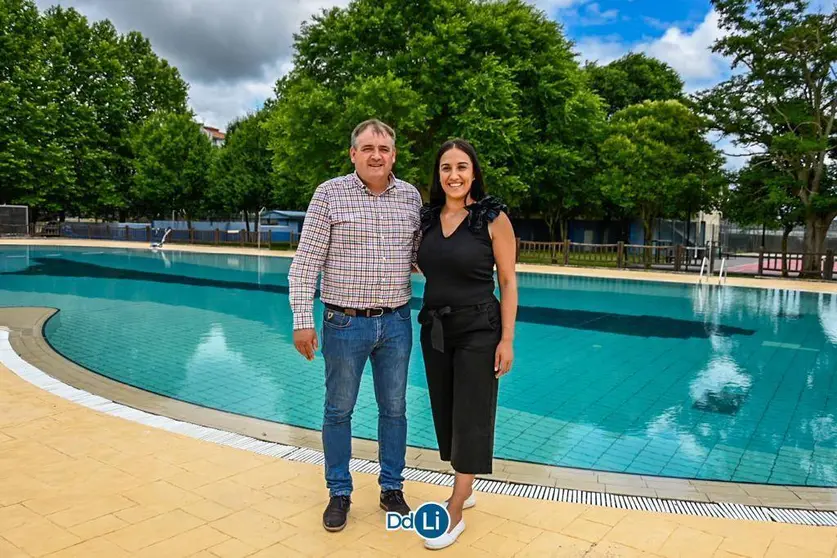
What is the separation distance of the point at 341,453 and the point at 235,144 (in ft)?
107

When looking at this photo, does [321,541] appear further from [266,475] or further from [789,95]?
[789,95]

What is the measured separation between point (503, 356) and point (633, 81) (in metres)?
34.6

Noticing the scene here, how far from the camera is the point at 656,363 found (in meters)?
7.46

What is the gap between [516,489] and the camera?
342 centimetres

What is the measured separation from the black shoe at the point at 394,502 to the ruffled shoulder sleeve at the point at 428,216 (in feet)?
4.52

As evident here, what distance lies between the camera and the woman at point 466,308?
2.68 meters

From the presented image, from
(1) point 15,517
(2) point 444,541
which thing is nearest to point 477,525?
(2) point 444,541

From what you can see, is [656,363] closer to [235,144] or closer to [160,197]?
[235,144]

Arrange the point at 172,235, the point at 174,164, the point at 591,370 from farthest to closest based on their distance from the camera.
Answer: the point at 172,235
the point at 174,164
the point at 591,370

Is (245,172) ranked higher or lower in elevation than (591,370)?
higher

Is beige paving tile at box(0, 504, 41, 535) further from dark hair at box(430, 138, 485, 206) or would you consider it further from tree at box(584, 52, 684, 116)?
tree at box(584, 52, 684, 116)

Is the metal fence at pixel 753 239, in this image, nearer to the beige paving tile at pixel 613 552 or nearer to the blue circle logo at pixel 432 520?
the beige paving tile at pixel 613 552

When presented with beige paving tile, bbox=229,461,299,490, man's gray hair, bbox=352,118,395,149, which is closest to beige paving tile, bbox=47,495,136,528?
beige paving tile, bbox=229,461,299,490

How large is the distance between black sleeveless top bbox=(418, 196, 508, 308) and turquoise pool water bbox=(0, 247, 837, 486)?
2.04 metres
